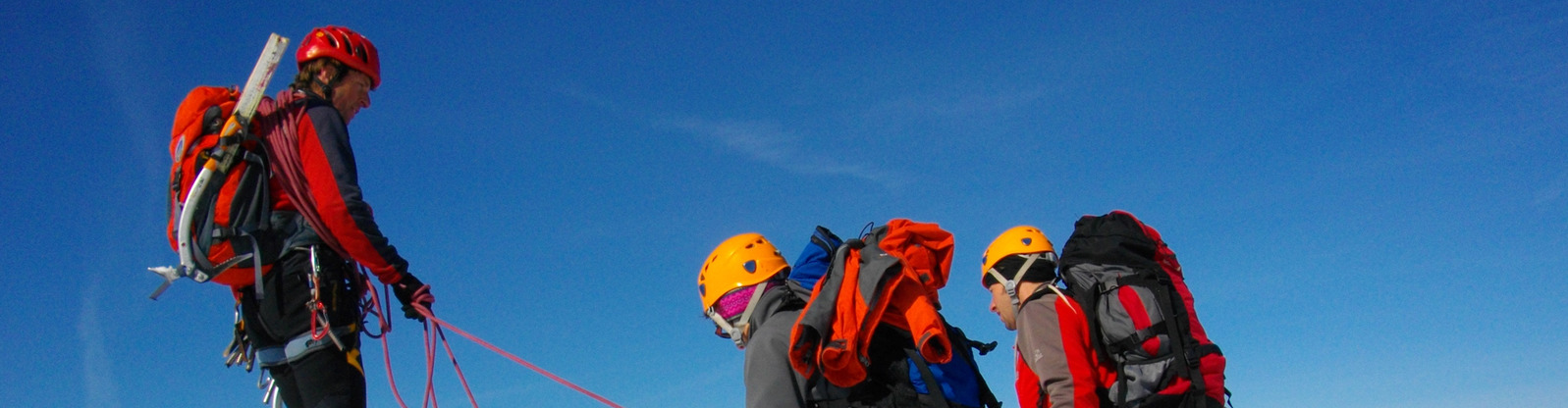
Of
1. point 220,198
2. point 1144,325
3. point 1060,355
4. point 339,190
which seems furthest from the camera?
point 1060,355

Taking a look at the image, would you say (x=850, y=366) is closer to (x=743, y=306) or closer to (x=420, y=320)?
(x=743, y=306)

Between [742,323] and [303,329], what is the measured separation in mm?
2597

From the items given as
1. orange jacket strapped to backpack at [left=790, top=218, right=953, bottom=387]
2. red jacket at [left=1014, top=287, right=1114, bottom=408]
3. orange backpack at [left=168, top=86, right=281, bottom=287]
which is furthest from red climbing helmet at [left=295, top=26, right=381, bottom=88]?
red jacket at [left=1014, top=287, right=1114, bottom=408]

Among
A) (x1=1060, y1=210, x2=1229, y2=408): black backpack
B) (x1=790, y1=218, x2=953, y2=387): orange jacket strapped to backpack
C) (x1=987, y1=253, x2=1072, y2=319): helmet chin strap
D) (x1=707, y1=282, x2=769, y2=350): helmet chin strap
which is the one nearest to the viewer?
(x1=790, y1=218, x2=953, y2=387): orange jacket strapped to backpack

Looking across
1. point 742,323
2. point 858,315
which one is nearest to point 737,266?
point 742,323

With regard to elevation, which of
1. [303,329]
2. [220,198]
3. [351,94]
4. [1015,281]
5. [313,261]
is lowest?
[303,329]

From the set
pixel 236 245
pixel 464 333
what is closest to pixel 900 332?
pixel 464 333

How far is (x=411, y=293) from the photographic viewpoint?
6770 mm

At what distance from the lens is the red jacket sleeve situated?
20.4 ft

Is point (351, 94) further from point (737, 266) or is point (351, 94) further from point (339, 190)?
point (737, 266)

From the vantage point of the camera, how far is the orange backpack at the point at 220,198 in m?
6.07

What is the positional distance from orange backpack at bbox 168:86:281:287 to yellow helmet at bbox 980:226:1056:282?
20.6 ft

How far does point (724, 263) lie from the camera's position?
7758 mm

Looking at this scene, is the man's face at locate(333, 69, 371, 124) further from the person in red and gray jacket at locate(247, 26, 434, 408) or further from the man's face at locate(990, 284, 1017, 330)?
the man's face at locate(990, 284, 1017, 330)
